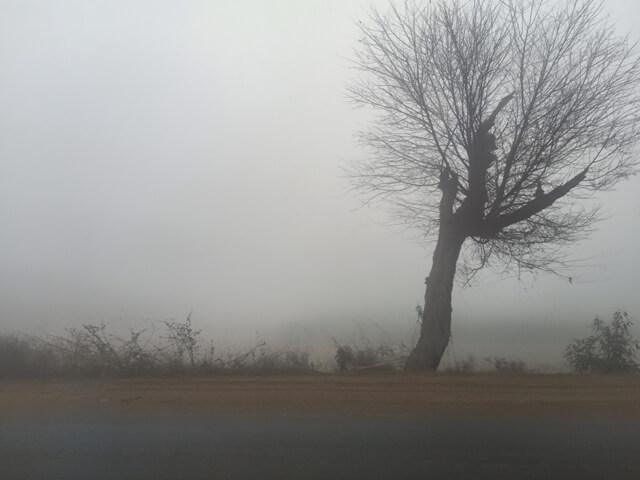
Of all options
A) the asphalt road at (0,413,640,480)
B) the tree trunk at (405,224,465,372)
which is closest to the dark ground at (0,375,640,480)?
the asphalt road at (0,413,640,480)

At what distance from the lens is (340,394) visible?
36.0 ft

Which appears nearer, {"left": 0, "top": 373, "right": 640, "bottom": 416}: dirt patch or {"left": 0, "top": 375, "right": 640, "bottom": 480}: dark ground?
{"left": 0, "top": 375, "right": 640, "bottom": 480}: dark ground

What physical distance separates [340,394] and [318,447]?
352 cm

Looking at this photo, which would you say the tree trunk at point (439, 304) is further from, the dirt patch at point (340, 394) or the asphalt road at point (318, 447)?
the asphalt road at point (318, 447)

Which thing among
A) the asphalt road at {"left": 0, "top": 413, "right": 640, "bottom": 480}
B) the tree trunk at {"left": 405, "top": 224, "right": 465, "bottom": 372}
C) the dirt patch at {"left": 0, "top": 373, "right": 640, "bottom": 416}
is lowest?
the asphalt road at {"left": 0, "top": 413, "right": 640, "bottom": 480}

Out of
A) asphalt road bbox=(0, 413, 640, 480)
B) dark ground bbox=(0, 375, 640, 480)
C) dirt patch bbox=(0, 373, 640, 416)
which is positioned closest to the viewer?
asphalt road bbox=(0, 413, 640, 480)

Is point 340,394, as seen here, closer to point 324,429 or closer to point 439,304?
point 324,429

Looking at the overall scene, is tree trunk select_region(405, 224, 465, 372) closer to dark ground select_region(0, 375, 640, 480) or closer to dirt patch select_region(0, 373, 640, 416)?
dirt patch select_region(0, 373, 640, 416)

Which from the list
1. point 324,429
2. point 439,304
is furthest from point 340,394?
point 439,304

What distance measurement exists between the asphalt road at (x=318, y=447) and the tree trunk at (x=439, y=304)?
6.05 meters

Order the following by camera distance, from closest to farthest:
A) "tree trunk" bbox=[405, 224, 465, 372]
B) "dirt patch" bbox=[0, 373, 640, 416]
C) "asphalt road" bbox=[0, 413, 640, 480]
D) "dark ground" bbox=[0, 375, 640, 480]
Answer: "asphalt road" bbox=[0, 413, 640, 480] → "dark ground" bbox=[0, 375, 640, 480] → "dirt patch" bbox=[0, 373, 640, 416] → "tree trunk" bbox=[405, 224, 465, 372]

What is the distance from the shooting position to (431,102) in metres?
14.9

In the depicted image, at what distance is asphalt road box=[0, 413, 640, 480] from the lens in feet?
21.9

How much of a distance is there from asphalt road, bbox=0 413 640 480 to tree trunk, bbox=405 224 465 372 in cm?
605
